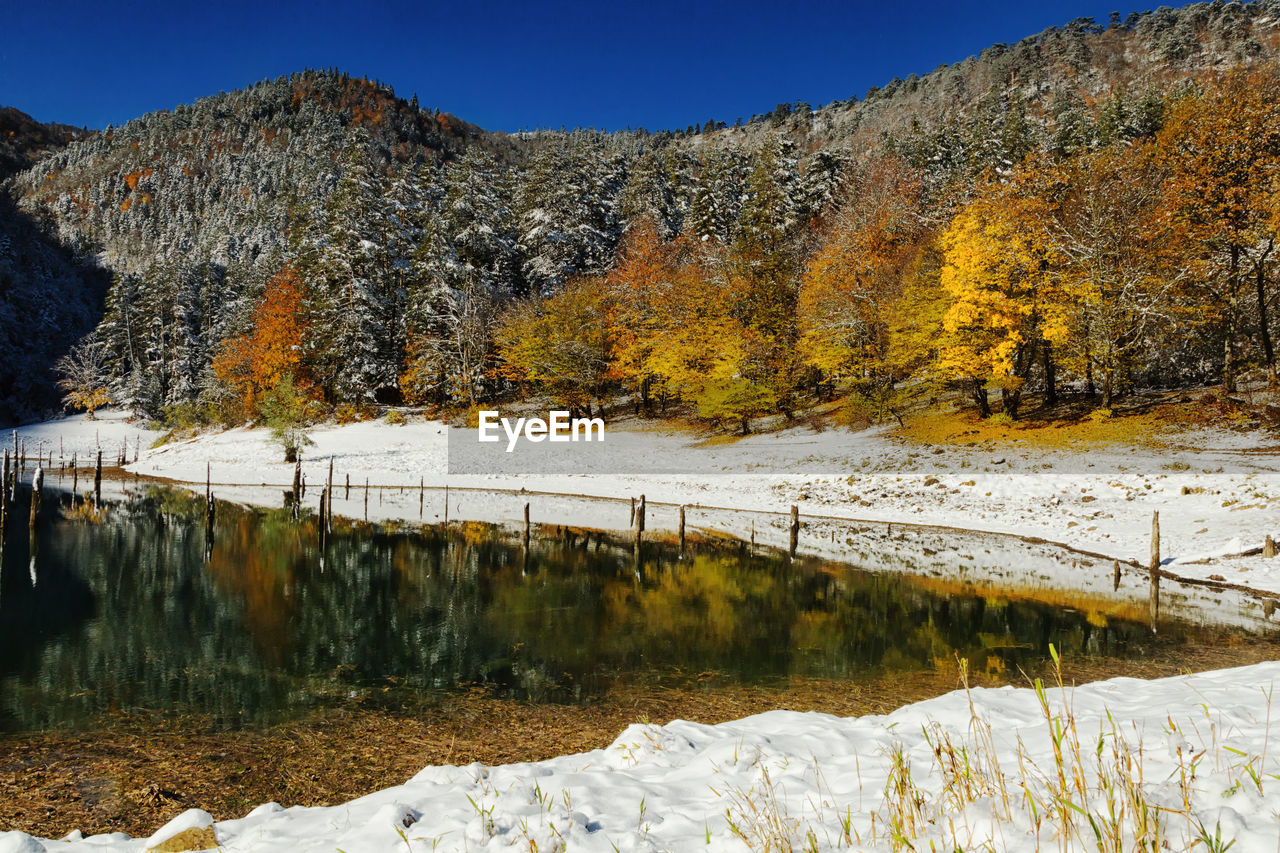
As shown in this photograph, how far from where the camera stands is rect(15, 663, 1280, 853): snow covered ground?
127 inches

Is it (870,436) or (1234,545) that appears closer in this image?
(1234,545)

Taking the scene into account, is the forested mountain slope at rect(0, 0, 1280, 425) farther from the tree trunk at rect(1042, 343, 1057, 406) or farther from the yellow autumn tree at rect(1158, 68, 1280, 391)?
the tree trunk at rect(1042, 343, 1057, 406)

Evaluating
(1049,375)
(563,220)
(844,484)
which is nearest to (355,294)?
(563,220)

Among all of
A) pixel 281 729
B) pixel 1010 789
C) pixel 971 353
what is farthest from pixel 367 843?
pixel 971 353

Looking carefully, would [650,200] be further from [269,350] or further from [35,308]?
[35,308]

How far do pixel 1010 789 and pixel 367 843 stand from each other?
14.5ft

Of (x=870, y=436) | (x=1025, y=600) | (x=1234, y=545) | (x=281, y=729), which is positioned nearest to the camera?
(x=281, y=729)

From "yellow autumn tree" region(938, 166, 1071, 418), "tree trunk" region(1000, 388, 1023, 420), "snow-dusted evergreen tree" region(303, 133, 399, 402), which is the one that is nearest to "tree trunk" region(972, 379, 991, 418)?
"tree trunk" region(1000, 388, 1023, 420)

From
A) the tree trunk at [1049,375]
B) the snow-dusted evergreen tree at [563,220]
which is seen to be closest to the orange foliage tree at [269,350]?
the snow-dusted evergreen tree at [563,220]

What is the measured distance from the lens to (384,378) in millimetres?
51969

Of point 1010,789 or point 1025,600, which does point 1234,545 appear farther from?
point 1010,789

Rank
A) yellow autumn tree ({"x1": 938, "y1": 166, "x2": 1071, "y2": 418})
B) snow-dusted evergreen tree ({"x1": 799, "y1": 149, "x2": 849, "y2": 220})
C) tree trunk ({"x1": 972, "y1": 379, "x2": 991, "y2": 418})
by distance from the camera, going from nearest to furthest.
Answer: yellow autumn tree ({"x1": 938, "y1": 166, "x2": 1071, "y2": 418}) → tree trunk ({"x1": 972, "y1": 379, "x2": 991, "y2": 418}) → snow-dusted evergreen tree ({"x1": 799, "y1": 149, "x2": 849, "y2": 220})

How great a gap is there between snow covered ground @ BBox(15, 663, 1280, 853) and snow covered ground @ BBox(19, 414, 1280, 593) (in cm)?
1613

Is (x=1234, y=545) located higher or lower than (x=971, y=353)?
lower
